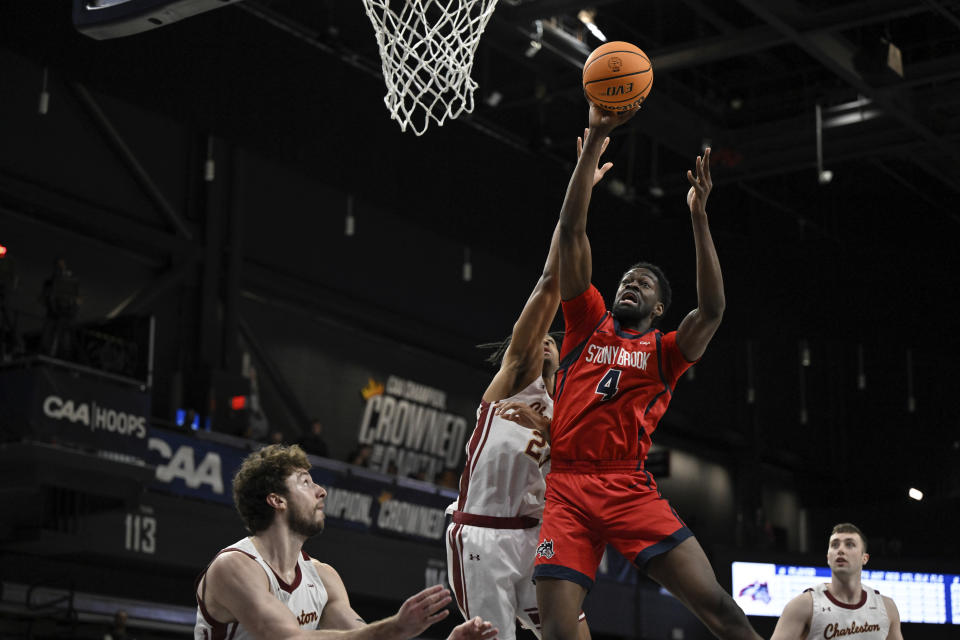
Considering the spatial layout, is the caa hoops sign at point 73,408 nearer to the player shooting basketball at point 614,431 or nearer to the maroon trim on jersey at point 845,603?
the maroon trim on jersey at point 845,603

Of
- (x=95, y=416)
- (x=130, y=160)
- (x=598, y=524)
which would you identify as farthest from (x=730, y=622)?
(x=130, y=160)

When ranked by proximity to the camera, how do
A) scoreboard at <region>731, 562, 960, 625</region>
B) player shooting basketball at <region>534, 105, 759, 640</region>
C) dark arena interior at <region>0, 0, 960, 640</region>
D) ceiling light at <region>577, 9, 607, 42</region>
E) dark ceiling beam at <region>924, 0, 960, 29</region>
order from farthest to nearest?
ceiling light at <region>577, 9, 607, 42</region> < dark ceiling beam at <region>924, 0, 960, 29</region> < scoreboard at <region>731, 562, 960, 625</region> < dark arena interior at <region>0, 0, 960, 640</region> < player shooting basketball at <region>534, 105, 759, 640</region>

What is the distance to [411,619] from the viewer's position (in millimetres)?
4285

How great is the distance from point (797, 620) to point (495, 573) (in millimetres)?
3135

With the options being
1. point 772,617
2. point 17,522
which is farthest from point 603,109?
point 17,522

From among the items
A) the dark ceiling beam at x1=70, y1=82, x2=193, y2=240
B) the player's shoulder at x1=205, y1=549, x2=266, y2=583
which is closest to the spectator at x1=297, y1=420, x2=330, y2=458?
the dark ceiling beam at x1=70, y1=82, x2=193, y2=240

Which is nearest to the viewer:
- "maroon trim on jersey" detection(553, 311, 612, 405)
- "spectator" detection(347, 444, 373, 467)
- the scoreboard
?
"maroon trim on jersey" detection(553, 311, 612, 405)

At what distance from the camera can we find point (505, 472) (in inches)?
236

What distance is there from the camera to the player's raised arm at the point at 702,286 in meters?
5.65

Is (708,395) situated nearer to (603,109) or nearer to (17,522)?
(17,522)

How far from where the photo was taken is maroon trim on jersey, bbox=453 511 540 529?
5957mm

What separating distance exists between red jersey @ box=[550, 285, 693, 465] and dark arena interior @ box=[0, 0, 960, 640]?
19.7 feet

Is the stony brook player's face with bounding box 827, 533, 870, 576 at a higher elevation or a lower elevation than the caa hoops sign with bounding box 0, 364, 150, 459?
lower

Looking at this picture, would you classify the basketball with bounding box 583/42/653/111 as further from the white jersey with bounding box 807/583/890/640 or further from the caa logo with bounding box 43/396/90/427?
the caa logo with bounding box 43/396/90/427
